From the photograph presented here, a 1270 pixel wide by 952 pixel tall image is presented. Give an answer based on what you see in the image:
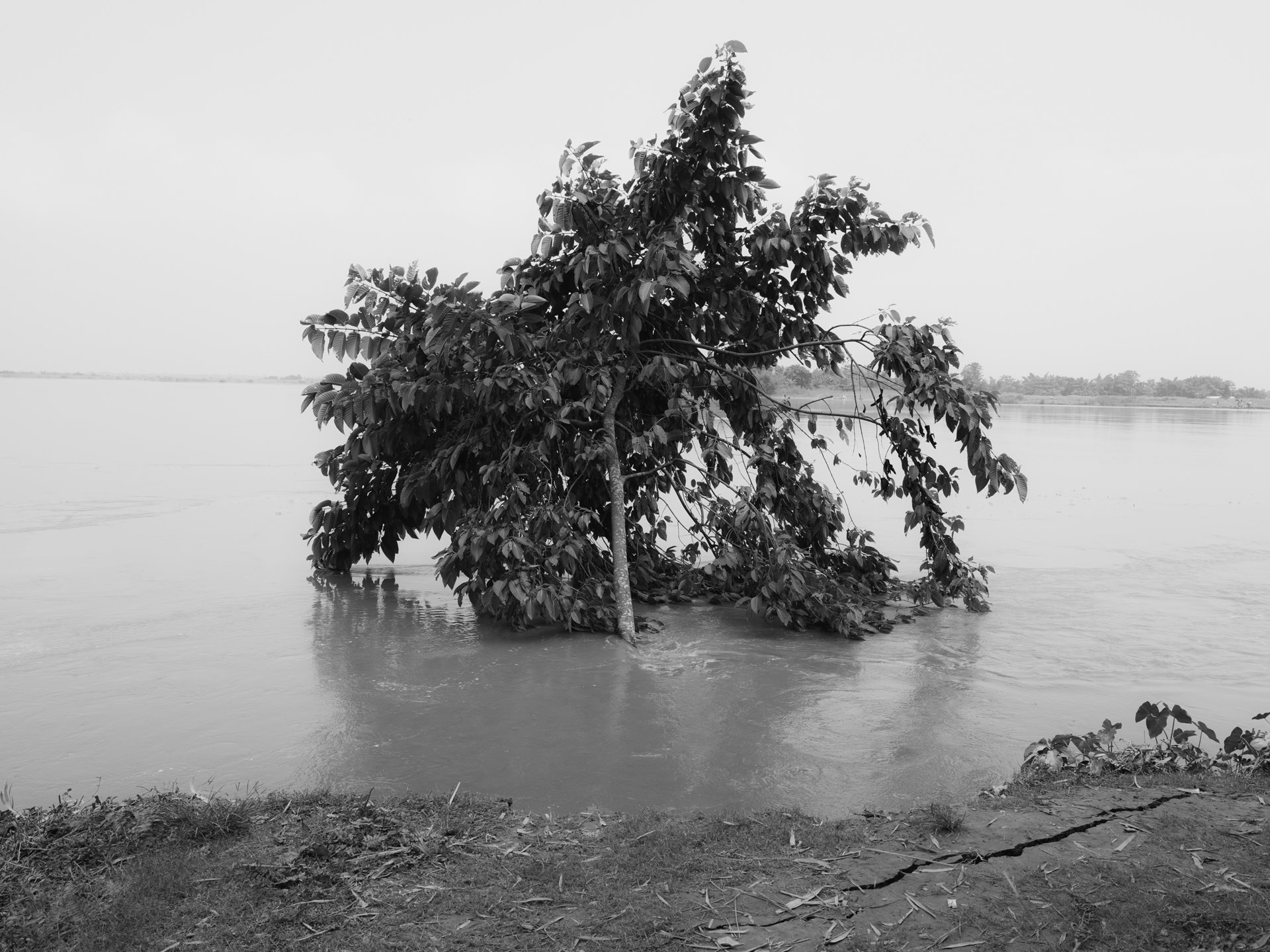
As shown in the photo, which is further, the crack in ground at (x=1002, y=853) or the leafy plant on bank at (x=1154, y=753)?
the leafy plant on bank at (x=1154, y=753)

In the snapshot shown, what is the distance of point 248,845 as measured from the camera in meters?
3.37

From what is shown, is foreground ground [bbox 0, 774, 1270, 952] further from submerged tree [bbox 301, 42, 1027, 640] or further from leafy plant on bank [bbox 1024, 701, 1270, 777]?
submerged tree [bbox 301, 42, 1027, 640]

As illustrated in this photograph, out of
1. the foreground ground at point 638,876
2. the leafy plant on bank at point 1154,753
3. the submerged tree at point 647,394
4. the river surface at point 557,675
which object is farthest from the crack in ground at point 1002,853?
the submerged tree at point 647,394

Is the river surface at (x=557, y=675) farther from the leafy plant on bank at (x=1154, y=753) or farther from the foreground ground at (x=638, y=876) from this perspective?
the foreground ground at (x=638, y=876)

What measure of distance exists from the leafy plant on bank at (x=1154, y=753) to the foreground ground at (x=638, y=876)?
0.34 metres

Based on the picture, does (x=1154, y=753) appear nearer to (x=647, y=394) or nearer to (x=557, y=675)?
(x=557, y=675)

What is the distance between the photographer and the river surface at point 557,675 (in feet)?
15.1

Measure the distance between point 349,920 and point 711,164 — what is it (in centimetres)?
558

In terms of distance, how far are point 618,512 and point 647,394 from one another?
A: 1230mm

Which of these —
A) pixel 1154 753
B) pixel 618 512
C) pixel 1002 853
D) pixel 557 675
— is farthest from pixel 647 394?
pixel 1002 853

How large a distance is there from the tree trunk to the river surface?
43 centimetres

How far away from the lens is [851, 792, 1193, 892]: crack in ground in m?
3.13

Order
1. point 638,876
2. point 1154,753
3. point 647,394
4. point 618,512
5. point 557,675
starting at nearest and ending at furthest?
point 638,876
point 1154,753
point 557,675
point 618,512
point 647,394

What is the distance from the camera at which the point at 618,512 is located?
7.45 meters
